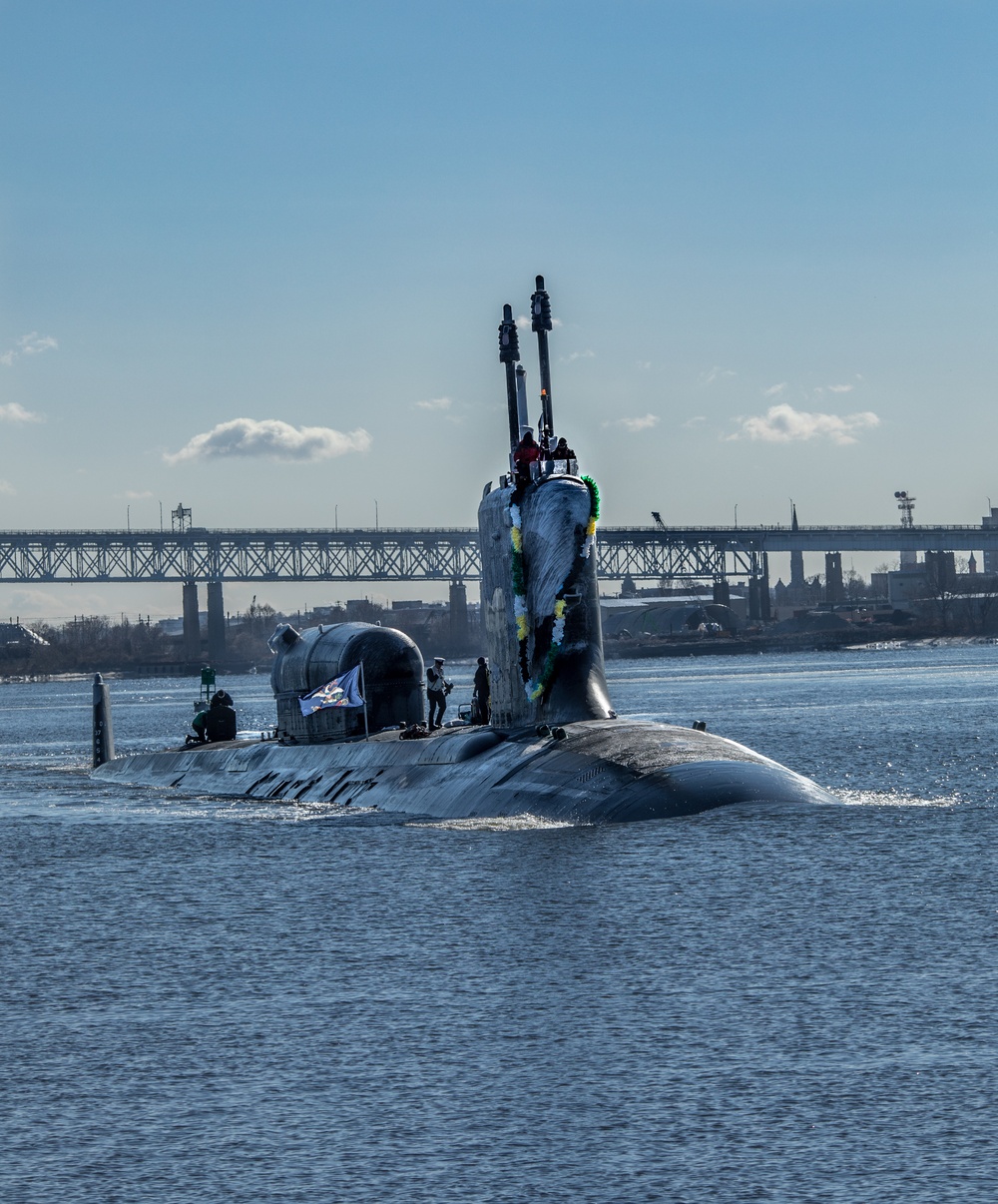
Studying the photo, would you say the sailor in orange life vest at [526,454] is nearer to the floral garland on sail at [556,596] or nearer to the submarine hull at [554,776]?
the floral garland on sail at [556,596]

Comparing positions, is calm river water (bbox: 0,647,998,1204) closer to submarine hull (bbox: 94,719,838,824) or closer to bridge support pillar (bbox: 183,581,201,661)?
submarine hull (bbox: 94,719,838,824)

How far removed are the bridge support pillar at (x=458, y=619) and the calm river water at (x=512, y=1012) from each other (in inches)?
6454

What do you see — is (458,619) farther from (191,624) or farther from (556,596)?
(556,596)

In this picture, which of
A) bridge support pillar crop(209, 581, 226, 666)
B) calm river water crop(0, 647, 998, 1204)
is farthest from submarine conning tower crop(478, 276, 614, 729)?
bridge support pillar crop(209, 581, 226, 666)

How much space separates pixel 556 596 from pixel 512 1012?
12917mm

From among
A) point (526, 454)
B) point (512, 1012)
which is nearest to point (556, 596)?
point (526, 454)

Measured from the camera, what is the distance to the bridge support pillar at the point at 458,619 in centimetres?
19338

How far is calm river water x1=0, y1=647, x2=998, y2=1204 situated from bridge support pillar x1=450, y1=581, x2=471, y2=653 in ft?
538

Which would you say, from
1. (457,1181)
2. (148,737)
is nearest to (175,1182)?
(457,1181)

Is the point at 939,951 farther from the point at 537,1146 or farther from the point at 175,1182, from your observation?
the point at 175,1182

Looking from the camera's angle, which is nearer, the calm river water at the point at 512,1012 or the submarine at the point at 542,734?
the calm river water at the point at 512,1012

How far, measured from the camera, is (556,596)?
27250 millimetres

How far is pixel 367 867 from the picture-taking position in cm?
2434

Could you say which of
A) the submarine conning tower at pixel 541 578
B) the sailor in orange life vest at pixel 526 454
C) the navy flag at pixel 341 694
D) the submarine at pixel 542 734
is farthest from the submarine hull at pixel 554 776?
the sailor in orange life vest at pixel 526 454
